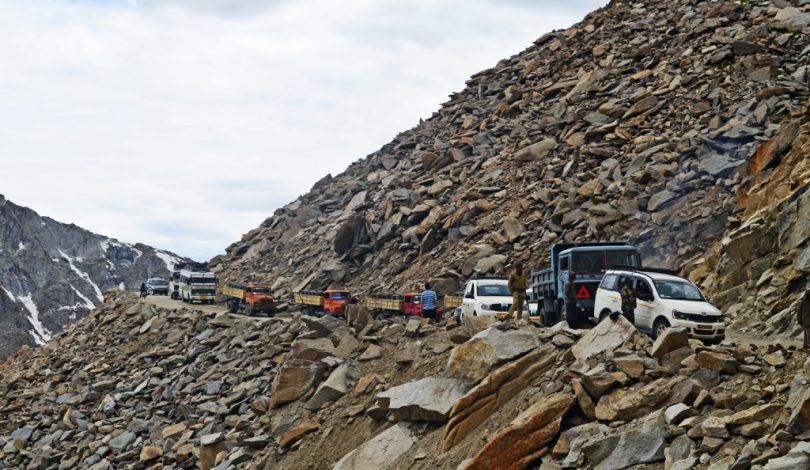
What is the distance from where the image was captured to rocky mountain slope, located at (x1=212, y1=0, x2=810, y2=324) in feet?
106

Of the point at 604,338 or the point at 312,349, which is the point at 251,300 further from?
the point at 604,338

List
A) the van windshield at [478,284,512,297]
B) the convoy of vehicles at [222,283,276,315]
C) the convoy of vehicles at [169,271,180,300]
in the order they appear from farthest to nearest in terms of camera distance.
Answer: the convoy of vehicles at [169,271,180,300] → the convoy of vehicles at [222,283,276,315] → the van windshield at [478,284,512,297]

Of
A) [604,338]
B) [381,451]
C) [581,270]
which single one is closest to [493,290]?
[581,270]

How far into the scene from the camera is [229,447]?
23.0 metres

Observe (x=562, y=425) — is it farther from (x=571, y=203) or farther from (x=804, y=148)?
(x=571, y=203)

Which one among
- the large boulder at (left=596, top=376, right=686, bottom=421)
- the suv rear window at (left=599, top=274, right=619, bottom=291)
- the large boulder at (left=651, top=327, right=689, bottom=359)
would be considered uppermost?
the suv rear window at (left=599, top=274, right=619, bottom=291)

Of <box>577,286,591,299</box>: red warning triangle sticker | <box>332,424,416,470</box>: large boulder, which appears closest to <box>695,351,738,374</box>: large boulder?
<box>332,424,416,470</box>: large boulder

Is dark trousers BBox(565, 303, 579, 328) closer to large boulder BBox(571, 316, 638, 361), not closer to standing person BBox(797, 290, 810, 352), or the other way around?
large boulder BBox(571, 316, 638, 361)

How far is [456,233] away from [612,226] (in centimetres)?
1143

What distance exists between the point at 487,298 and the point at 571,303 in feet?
14.6

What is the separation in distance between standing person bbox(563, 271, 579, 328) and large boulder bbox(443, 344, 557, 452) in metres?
5.59

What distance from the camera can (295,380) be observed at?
23.5 m

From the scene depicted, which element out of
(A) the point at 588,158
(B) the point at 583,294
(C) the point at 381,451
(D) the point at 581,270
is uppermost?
(A) the point at 588,158

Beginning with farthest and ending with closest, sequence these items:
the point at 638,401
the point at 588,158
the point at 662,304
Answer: the point at 588,158, the point at 662,304, the point at 638,401
